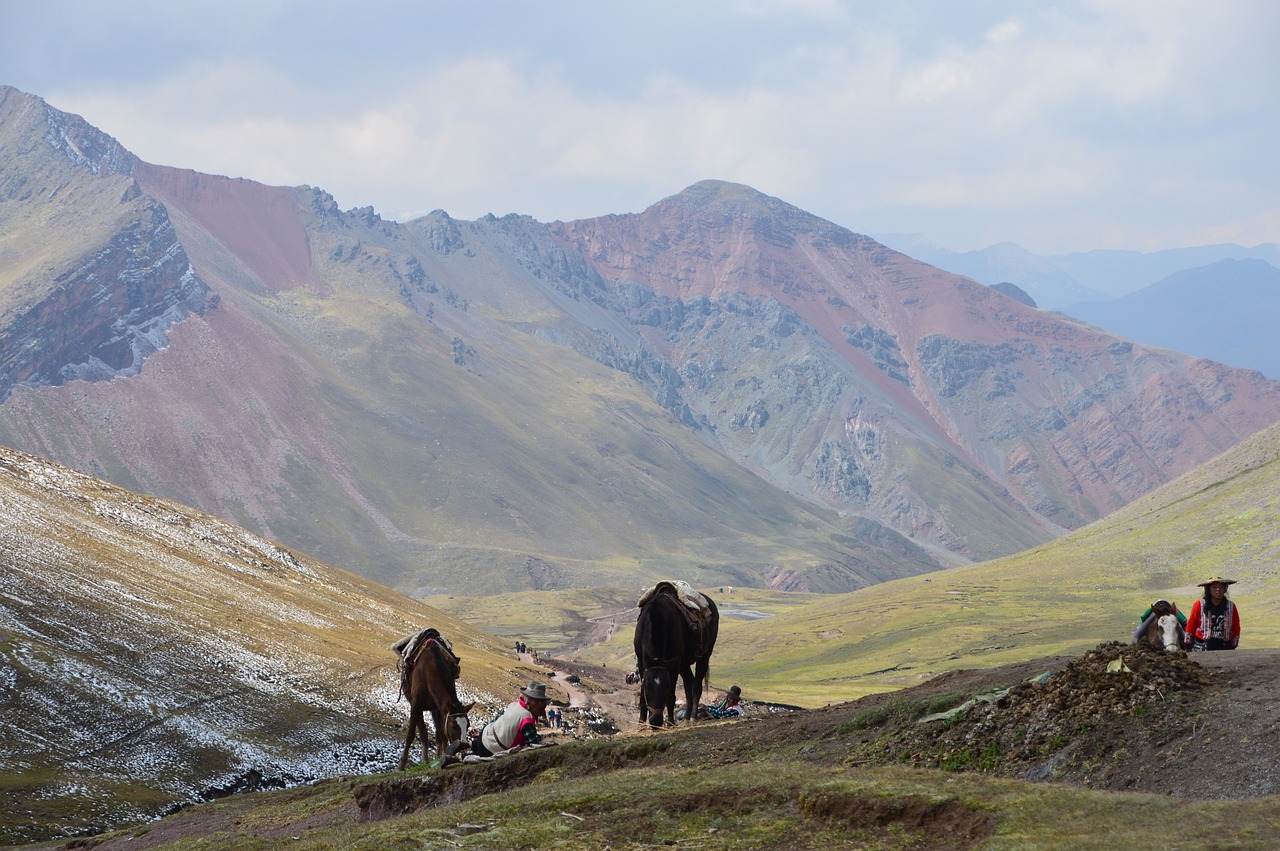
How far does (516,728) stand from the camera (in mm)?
29719

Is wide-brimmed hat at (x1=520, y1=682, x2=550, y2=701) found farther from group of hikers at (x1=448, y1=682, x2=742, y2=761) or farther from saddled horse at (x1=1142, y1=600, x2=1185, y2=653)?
saddled horse at (x1=1142, y1=600, x2=1185, y2=653)

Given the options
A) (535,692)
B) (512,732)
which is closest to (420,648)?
(512,732)

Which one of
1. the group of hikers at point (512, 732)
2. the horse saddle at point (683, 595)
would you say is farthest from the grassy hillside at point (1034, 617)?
the group of hikers at point (512, 732)

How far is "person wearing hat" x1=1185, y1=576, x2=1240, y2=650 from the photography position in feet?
98.1

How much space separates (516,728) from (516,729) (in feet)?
0.12

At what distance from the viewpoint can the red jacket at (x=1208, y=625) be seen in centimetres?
3006

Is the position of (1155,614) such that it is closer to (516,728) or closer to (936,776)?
(936,776)

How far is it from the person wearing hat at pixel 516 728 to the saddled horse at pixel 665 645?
17.1 feet

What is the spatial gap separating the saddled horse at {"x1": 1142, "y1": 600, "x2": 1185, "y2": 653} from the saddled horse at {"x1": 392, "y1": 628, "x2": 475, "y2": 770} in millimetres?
19816

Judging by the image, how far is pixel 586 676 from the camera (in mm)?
122062

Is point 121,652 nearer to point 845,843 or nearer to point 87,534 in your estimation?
point 87,534

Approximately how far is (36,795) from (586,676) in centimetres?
8017

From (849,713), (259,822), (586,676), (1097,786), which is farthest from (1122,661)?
(586,676)

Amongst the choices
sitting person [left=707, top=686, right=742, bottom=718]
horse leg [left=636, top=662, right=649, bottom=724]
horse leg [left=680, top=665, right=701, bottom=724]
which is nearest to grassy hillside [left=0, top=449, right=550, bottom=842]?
horse leg [left=636, top=662, right=649, bottom=724]
